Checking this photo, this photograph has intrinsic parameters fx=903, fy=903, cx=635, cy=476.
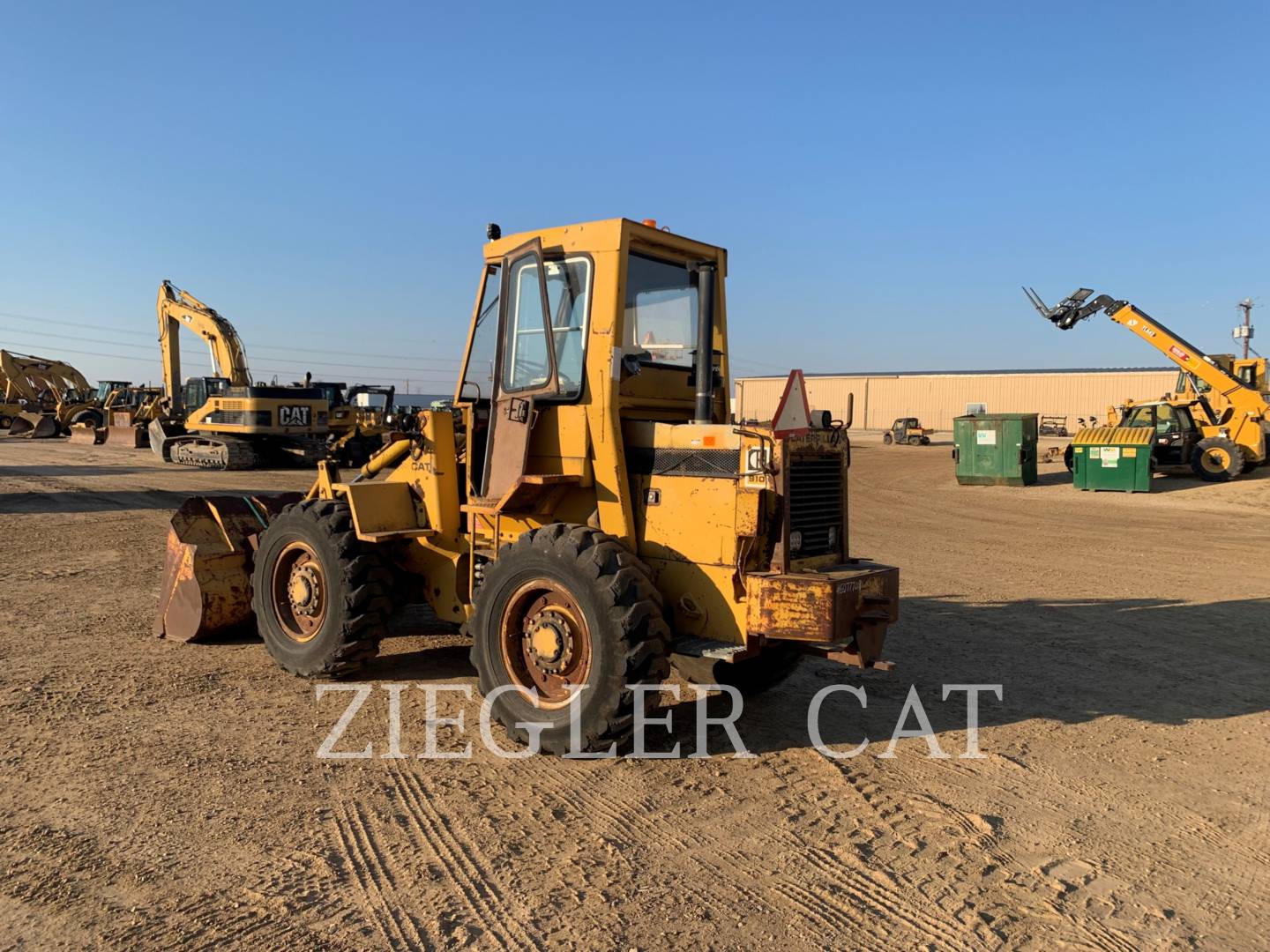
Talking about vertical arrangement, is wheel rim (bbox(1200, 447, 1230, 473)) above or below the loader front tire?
above

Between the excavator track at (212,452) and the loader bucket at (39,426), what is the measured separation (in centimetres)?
1708

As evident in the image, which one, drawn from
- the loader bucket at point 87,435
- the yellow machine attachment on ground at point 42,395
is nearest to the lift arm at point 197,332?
the loader bucket at point 87,435

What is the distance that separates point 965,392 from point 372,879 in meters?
67.4

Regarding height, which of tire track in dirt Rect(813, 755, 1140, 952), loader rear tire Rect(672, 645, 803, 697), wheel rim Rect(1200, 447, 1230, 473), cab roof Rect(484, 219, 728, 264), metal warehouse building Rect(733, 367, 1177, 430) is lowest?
tire track in dirt Rect(813, 755, 1140, 952)

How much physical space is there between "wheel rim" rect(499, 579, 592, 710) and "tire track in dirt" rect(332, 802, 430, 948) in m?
1.21

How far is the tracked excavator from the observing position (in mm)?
24344

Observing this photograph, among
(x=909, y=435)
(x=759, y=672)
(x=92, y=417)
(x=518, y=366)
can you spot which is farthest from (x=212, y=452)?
(x=909, y=435)

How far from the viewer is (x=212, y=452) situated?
24812 millimetres

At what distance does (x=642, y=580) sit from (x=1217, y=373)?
2470 centimetres

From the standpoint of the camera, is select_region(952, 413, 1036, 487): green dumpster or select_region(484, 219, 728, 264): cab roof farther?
select_region(952, 413, 1036, 487): green dumpster

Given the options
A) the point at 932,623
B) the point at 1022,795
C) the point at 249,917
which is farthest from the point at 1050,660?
the point at 249,917

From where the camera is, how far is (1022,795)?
4504mm

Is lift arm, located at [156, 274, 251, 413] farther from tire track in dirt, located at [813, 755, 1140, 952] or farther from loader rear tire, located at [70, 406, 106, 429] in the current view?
tire track in dirt, located at [813, 755, 1140, 952]

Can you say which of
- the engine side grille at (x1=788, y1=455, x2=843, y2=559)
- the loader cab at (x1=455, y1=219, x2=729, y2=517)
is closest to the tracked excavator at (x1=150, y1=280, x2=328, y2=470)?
the loader cab at (x1=455, y1=219, x2=729, y2=517)
